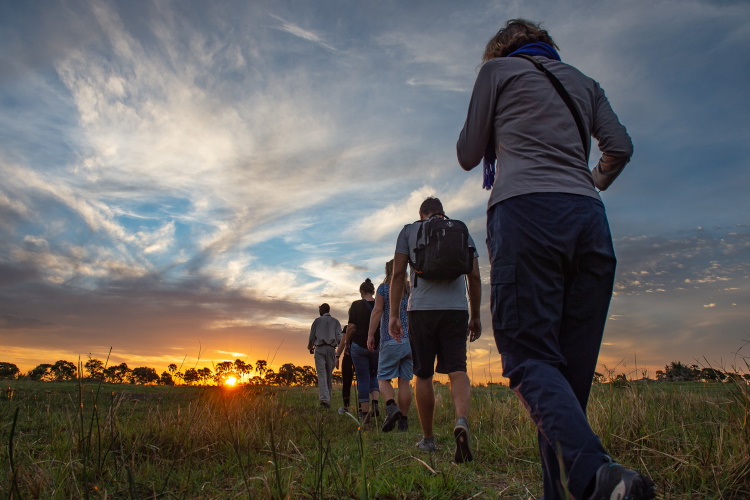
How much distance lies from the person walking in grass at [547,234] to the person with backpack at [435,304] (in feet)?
6.21

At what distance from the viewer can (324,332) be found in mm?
10969

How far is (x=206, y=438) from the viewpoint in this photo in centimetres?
414

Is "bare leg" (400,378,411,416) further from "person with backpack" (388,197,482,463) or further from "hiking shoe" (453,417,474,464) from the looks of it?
"hiking shoe" (453,417,474,464)

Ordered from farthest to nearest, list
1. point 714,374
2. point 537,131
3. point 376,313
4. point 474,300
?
point 376,313 < point 474,300 < point 714,374 < point 537,131

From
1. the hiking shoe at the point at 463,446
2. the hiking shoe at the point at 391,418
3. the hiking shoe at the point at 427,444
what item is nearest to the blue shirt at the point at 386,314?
the hiking shoe at the point at 391,418

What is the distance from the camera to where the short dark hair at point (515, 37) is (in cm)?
260

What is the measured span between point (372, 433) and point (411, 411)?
344 cm

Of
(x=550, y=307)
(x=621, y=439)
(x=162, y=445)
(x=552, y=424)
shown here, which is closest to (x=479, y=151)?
(x=550, y=307)

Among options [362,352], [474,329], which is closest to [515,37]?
[474,329]

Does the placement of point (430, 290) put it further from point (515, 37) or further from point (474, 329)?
point (515, 37)

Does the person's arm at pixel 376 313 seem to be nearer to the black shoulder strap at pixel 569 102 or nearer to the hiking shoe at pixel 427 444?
the hiking shoe at pixel 427 444

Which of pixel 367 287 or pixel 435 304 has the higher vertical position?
pixel 367 287

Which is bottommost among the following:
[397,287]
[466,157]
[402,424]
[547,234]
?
[402,424]

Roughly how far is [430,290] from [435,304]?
0.46 feet
